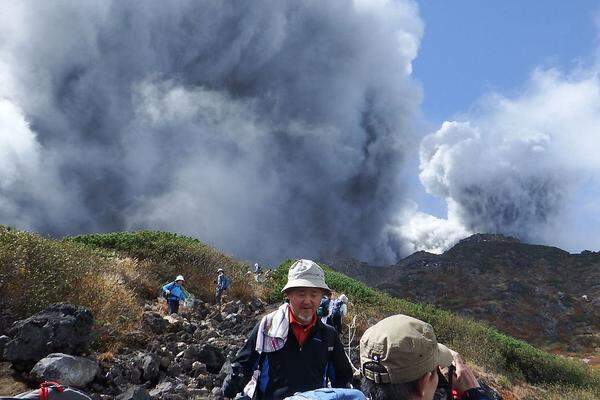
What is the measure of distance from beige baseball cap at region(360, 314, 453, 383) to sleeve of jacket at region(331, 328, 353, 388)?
1.49 m

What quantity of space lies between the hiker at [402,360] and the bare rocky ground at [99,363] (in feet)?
12.5

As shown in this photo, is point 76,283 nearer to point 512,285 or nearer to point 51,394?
point 51,394

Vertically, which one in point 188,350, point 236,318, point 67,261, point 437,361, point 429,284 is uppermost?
point 429,284

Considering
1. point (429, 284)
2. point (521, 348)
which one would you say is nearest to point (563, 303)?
point (429, 284)

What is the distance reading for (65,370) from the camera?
5.34 metres

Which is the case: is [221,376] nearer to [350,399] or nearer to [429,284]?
[350,399]

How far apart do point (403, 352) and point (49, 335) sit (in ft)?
17.8

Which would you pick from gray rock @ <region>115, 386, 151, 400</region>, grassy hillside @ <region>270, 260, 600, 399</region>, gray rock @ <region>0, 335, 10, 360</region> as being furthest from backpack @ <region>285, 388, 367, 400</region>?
grassy hillside @ <region>270, 260, 600, 399</region>

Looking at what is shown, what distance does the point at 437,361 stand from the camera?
176cm

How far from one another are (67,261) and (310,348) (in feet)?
23.7

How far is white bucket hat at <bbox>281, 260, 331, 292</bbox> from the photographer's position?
3215 mm

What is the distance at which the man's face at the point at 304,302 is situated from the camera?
10.4ft

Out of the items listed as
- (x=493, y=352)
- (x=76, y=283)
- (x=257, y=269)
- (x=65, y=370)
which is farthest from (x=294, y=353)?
(x=257, y=269)

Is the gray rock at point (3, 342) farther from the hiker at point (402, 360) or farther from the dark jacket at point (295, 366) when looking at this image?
the hiker at point (402, 360)
